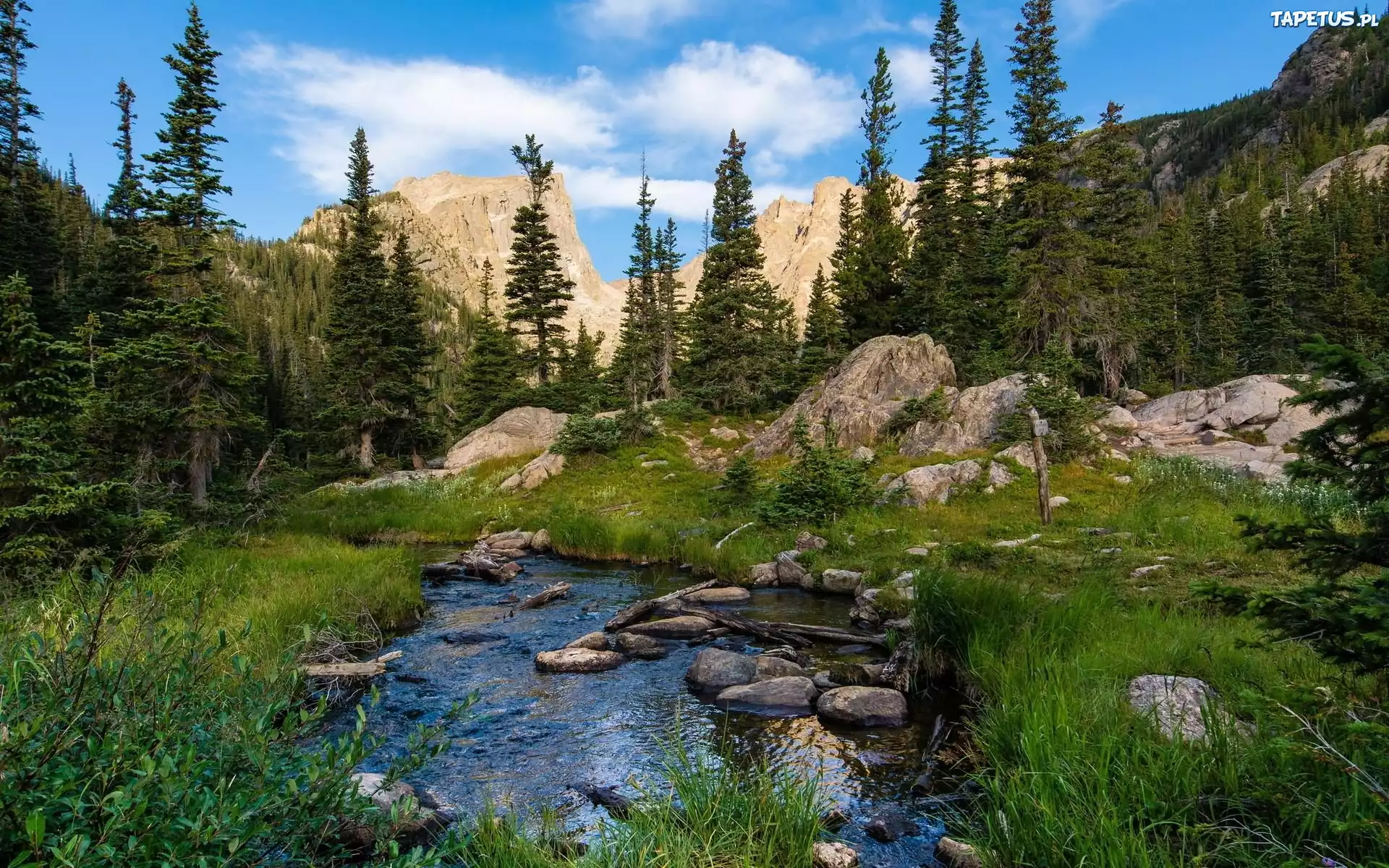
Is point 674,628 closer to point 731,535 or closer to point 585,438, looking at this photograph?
point 731,535

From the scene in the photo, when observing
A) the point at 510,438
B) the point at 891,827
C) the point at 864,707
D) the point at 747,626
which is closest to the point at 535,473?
the point at 510,438

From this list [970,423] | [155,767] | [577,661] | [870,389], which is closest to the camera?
[155,767]

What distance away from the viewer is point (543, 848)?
434cm

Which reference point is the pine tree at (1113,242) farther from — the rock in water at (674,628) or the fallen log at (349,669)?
the fallen log at (349,669)

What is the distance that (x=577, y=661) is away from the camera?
1059 cm

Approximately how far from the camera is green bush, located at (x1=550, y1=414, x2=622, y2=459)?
3088cm

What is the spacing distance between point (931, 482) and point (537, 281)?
29784 mm

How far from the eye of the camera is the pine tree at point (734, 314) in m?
37.3

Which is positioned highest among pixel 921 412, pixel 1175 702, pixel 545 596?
pixel 921 412

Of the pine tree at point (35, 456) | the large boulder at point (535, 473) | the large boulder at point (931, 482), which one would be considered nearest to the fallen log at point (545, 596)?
the pine tree at point (35, 456)

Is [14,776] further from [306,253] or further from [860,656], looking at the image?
[306,253]

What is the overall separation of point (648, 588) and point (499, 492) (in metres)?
15.2

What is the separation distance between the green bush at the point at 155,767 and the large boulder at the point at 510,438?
1206 inches

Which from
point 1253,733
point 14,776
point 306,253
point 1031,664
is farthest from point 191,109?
point 306,253
